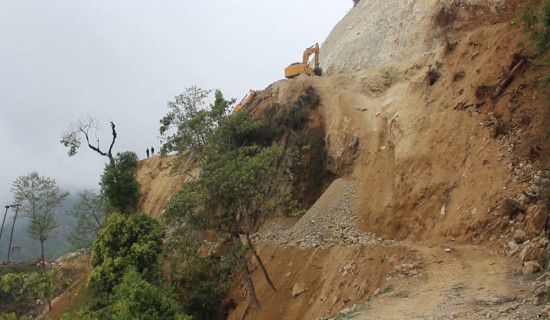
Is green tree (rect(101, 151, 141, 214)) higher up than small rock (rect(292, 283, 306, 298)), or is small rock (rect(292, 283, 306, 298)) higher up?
green tree (rect(101, 151, 141, 214))

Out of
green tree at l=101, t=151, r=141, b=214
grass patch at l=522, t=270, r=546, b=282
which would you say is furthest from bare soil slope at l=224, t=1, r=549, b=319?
green tree at l=101, t=151, r=141, b=214

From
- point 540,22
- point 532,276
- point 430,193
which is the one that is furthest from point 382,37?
point 532,276

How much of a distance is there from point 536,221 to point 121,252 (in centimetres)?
1489

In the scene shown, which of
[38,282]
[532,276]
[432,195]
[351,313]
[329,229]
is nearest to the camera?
[38,282]

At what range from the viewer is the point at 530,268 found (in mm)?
9266

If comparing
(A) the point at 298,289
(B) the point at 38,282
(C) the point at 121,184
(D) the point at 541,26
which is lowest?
(A) the point at 298,289

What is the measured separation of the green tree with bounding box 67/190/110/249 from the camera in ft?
88.2

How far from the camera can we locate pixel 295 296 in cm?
1558

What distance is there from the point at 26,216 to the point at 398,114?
79.0 feet

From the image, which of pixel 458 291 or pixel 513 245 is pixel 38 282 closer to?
pixel 458 291

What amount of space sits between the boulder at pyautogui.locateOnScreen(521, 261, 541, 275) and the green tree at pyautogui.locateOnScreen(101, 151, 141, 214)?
2020 cm

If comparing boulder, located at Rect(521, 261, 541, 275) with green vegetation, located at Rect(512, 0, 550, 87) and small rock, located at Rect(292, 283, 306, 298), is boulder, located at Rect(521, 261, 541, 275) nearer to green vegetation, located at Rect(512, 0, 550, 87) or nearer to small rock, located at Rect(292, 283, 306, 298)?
green vegetation, located at Rect(512, 0, 550, 87)

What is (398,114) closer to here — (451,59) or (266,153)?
(451,59)

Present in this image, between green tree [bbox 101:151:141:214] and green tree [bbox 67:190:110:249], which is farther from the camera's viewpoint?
green tree [bbox 67:190:110:249]
